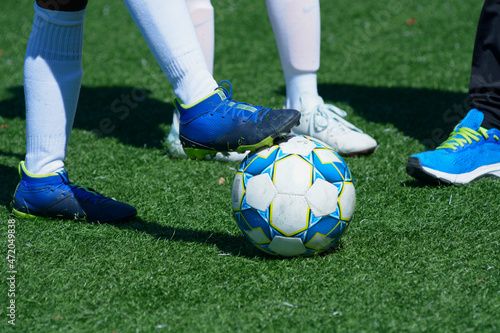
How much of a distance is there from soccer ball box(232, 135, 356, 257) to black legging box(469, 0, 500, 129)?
49.4 inches

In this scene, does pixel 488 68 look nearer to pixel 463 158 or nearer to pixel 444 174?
pixel 463 158

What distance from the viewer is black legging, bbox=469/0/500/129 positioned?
2969 millimetres

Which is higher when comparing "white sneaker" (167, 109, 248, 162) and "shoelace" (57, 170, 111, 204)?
"shoelace" (57, 170, 111, 204)

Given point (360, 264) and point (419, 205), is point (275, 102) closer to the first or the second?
point (419, 205)

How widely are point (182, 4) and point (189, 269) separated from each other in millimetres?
1000

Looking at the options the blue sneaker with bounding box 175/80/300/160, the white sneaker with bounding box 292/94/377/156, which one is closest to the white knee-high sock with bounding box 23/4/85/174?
the blue sneaker with bounding box 175/80/300/160

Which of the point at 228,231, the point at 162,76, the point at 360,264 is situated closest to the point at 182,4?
the point at 228,231

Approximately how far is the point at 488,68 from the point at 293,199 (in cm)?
161

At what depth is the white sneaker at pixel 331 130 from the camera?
3.32 m

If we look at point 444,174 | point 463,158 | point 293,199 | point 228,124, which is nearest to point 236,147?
point 228,124

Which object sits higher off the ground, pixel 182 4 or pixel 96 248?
pixel 182 4

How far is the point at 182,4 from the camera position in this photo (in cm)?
212

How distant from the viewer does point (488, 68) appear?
3.02 m

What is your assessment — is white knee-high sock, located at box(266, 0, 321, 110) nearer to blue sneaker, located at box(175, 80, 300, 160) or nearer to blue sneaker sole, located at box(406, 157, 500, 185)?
blue sneaker sole, located at box(406, 157, 500, 185)
